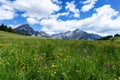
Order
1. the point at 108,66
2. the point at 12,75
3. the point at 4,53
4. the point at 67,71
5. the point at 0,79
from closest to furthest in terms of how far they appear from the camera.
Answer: the point at 0,79 < the point at 12,75 < the point at 67,71 < the point at 108,66 < the point at 4,53

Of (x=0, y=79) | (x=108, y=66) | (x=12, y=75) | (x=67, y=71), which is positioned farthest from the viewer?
(x=108, y=66)

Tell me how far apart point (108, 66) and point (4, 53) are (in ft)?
13.4

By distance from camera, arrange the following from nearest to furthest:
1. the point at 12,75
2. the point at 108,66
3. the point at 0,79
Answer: the point at 0,79 < the point at 12,75 < the point at 108,66

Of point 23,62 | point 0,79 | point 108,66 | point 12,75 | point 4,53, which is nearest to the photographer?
point 0,79

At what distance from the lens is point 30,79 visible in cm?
550

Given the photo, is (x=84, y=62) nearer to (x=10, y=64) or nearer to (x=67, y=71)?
(x=67, y=71)

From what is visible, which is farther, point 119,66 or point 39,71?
point 119,66

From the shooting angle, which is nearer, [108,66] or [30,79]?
[30,79]

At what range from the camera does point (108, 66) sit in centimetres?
667

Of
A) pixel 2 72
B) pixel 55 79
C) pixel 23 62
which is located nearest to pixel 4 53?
pixel 23 62

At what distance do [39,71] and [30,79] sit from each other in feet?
1.03

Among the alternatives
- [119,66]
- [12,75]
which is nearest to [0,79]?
[12,75]

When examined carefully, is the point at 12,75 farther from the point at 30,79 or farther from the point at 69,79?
the point at 69,79

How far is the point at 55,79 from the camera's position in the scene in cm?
547
